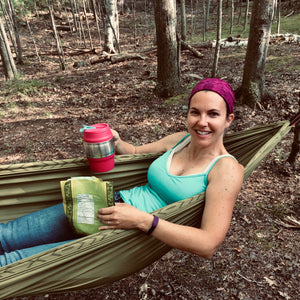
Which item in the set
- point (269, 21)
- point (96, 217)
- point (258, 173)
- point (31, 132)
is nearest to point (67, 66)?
point (31, 132)

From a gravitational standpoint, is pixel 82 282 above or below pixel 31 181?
below

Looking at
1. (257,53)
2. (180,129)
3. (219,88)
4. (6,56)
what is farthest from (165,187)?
(6,56)

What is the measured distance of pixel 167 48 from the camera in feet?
13.5

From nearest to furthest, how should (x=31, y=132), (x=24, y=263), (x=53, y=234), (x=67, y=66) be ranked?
(x=24, y=263) → (x=53, y=234) → (x=31, y=132) → (x=67, y=66)

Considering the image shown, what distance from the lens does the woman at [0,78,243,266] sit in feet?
3.62

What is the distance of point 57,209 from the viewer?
1.46 m

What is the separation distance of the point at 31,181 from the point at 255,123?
293 cm

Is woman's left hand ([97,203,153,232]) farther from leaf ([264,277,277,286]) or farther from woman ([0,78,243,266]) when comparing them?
leaf ([264,277,277,286])

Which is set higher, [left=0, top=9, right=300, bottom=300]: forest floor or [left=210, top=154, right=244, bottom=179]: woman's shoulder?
[left=210, top=154, right=244, bottom=179]: woman's shoulder

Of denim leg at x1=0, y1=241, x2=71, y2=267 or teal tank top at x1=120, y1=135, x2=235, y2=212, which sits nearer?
denim leg at x1=0, y1=241, x2=71, y2=267

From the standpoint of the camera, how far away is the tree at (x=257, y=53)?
3.23m

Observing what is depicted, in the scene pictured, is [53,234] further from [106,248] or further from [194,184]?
[194,184]

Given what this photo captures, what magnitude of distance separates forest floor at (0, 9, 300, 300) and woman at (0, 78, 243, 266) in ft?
2.06

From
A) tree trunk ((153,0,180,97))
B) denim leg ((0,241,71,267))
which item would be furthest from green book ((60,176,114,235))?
tree trunk ((153,0,180,97))
